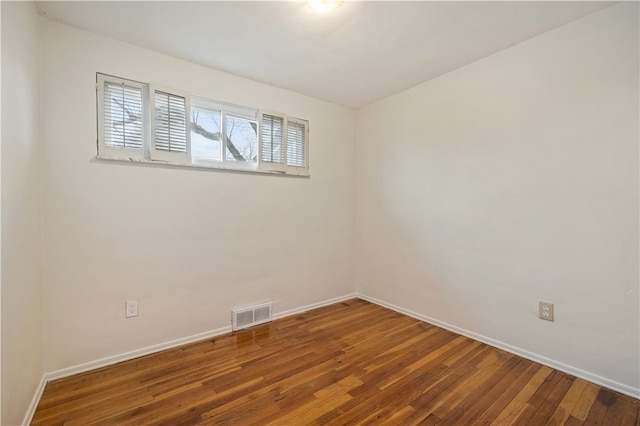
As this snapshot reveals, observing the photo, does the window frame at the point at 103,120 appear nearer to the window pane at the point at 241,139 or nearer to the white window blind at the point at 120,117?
the white window blind at the point at 120,117

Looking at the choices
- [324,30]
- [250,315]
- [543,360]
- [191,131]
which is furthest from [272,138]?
[543,360]

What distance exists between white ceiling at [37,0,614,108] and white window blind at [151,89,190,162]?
1.20ft

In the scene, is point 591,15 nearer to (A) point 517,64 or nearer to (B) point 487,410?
(A) point 517,64

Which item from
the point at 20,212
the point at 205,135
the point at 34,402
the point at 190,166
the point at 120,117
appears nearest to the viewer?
the point at 20,212

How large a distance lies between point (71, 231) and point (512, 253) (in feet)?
10.6

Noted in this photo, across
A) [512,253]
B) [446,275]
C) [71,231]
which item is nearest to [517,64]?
[512,253]

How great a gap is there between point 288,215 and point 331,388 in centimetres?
166

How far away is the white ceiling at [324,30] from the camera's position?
172 cm

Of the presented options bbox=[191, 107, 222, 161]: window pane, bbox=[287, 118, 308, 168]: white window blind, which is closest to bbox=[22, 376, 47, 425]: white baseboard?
bbox=[191, 107, 222, 161]: window pane

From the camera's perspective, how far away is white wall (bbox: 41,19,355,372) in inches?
72.6

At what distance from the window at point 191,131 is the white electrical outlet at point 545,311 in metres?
2.34

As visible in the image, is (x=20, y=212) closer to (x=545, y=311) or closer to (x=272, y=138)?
(x=272, y=138)

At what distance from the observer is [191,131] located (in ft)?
7.77

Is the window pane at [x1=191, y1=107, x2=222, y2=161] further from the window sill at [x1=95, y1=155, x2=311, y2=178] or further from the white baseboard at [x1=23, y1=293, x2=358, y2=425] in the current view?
the white baseboard at [x1=23, y1=293, x2=358, y2=425]
